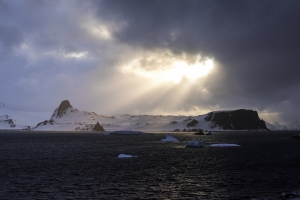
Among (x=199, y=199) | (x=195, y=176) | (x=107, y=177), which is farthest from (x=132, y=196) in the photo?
(x=195, y=176)

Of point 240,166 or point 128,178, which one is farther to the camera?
point 240,166

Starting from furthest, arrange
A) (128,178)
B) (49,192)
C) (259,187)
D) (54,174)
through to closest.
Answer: (54,174) → (128,178) → (259,187) → (49,192)

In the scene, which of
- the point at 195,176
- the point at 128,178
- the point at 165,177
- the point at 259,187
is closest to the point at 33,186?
the point at 128,178

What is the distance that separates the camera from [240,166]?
57.5 meters

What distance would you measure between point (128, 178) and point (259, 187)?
17530 millimetres

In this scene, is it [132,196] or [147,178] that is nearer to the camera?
[132,196]

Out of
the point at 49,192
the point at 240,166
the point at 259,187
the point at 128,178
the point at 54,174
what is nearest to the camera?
the point at 49,192

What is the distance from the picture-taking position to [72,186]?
124 ft

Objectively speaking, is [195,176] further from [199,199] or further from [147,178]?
[199,199]

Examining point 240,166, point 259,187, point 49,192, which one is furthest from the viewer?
point 240,166

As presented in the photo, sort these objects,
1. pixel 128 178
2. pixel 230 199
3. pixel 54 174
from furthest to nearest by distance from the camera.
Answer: pixel 54 174
pixel 128 178
pixel 230 199

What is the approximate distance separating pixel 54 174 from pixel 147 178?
14705 mm

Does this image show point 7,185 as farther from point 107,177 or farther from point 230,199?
point 230,199

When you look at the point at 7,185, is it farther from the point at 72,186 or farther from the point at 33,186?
the point at 72,186
